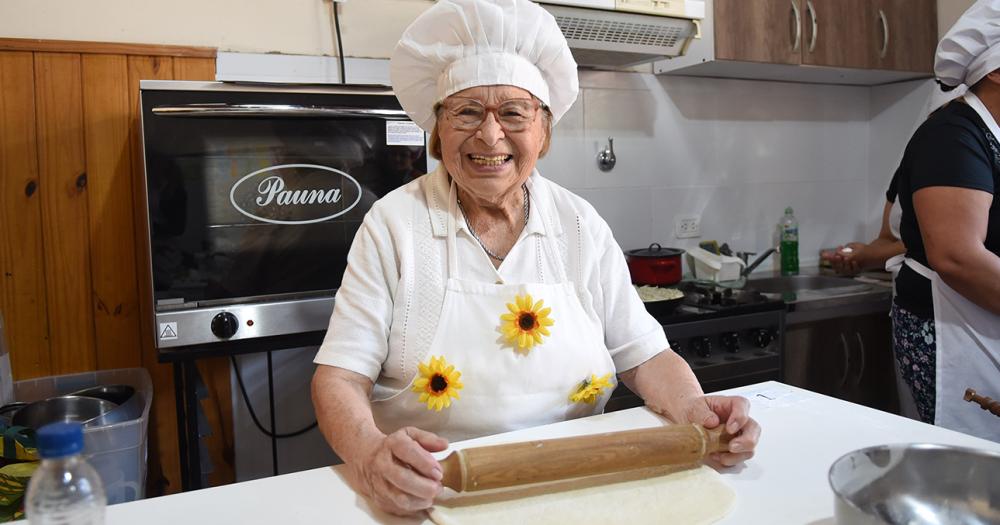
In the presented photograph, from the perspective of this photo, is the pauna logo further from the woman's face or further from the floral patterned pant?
the floral patterned pant

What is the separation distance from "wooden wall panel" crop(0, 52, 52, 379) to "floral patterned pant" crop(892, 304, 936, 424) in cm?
234

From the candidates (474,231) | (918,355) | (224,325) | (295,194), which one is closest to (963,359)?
(918,355)

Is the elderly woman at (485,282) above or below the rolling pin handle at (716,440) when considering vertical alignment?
above

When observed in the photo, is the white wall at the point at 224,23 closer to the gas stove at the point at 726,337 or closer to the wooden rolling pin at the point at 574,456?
the gas stove at the point at 726,337

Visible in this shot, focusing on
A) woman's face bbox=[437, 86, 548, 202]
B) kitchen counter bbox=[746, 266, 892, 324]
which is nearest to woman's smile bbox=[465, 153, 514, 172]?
woman's face bbox=[437, 86, 548, 202]

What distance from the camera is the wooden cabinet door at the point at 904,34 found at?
2982 mm

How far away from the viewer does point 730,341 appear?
7.54 feet

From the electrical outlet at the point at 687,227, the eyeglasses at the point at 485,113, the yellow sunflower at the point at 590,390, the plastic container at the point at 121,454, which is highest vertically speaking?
the eyeglasses at the point at 485,113

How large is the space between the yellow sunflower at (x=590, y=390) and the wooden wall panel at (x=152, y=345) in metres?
1.31

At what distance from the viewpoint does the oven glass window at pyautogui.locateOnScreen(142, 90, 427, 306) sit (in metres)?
1.68

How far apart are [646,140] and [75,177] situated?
6.53 ft

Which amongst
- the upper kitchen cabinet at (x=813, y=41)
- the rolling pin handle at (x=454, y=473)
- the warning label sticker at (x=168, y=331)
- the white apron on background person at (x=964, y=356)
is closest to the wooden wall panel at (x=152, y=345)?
the warning label sticker at (x=168, y=331)

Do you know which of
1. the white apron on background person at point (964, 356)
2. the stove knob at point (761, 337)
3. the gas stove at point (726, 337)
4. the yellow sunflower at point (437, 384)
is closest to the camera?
the yellow sunflower at point (437, 384)

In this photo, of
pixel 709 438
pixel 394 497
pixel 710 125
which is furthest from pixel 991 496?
pixel 710 125
